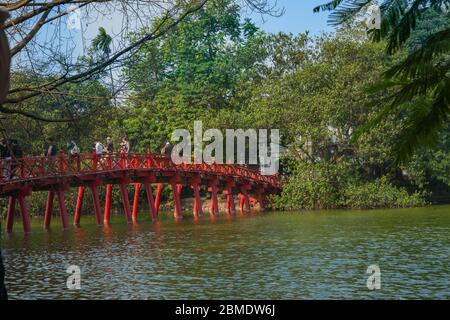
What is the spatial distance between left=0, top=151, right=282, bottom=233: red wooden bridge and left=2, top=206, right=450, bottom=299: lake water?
1.67 metres

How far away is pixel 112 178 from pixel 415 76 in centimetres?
3079

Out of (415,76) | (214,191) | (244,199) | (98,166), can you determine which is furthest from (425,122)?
(244,199)

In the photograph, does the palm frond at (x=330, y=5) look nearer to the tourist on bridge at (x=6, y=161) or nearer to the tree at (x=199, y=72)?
the tourist on bridge at (x=6, y=161)

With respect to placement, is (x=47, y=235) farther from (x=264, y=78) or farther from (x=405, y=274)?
(x=264, y=78)

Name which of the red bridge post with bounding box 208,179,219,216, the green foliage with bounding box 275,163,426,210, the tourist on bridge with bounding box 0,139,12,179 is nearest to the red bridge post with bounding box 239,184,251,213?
the green foliage with bounding box 275,163,426,210

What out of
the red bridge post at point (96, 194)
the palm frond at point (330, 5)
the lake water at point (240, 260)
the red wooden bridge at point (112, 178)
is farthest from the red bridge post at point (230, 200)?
the palm frond at point (330, 5)

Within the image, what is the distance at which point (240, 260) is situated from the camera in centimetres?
1902

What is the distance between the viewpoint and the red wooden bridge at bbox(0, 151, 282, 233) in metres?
27.7

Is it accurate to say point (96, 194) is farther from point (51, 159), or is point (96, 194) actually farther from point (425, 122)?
point (425, 122)

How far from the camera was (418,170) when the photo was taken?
40906 mm

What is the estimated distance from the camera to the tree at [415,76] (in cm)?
317

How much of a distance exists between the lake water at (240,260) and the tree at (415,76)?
1030 cm
